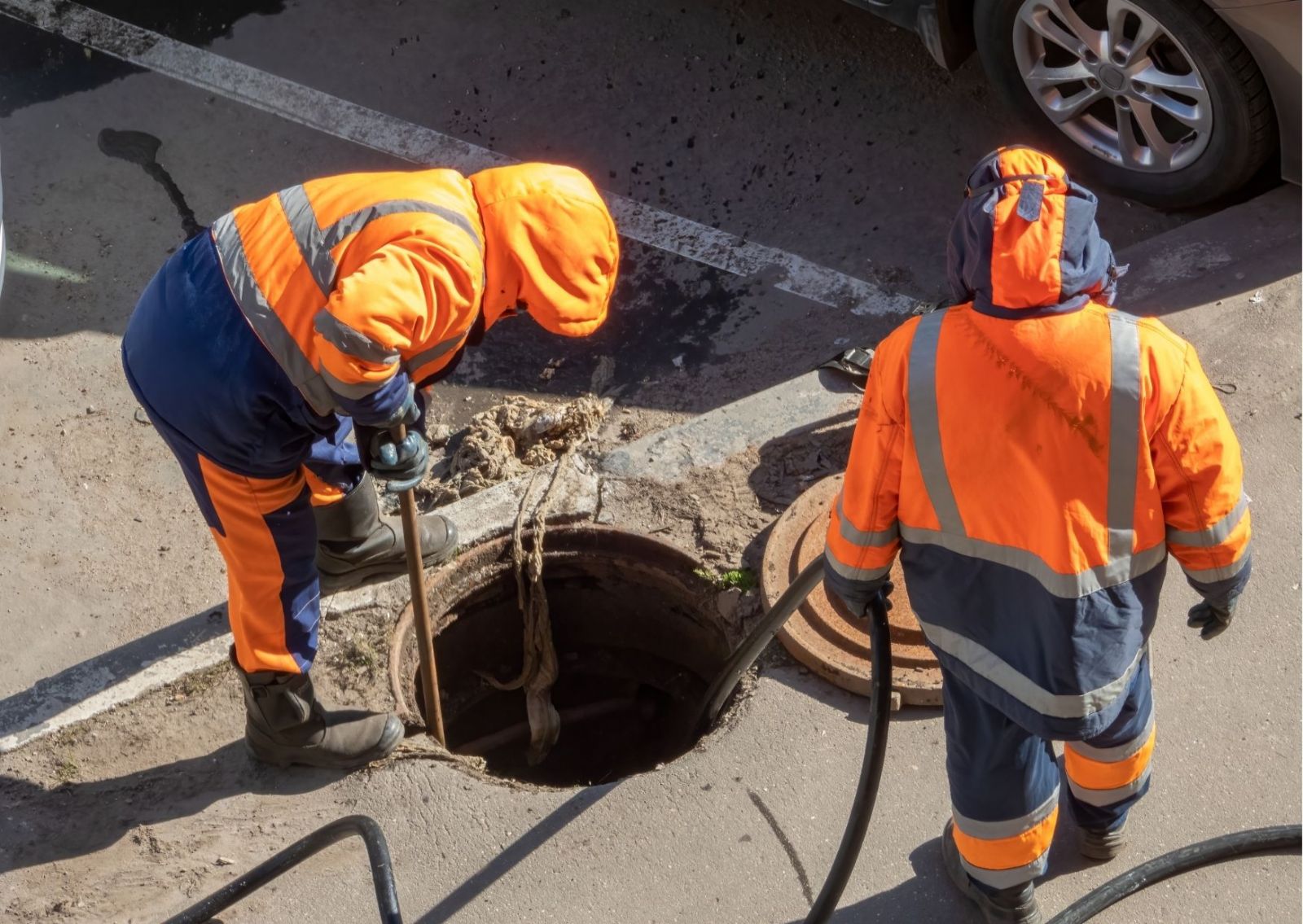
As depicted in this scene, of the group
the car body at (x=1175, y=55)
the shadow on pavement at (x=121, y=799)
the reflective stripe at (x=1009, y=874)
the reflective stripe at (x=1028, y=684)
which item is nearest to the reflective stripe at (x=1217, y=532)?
the reflective stripe at (x=1028, y=684)

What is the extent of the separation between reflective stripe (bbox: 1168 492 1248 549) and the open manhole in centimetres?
173

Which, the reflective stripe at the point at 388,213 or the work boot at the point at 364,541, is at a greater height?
the reflective stripe at the point at 388,213

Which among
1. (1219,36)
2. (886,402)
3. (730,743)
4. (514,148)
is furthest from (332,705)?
(1219,36)

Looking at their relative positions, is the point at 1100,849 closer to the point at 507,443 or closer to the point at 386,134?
the point at 507,443

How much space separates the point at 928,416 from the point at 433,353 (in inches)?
44.9

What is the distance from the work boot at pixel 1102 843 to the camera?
322 cm

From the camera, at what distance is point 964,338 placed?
2457 mm

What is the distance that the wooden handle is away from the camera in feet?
11.2

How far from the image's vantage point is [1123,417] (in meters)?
2.38

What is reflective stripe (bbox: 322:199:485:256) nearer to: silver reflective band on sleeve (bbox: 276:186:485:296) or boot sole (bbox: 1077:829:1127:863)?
silver reflective band on sleeve (bbox: 276:186:485:296)

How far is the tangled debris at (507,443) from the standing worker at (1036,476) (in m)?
1.81

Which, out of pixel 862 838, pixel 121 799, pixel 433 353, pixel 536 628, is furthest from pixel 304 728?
pixel 862 838

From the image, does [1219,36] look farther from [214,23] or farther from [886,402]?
[214,23]

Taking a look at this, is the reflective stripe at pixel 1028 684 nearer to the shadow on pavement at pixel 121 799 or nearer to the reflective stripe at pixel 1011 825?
the reflective stripe at pixel 1011 825
